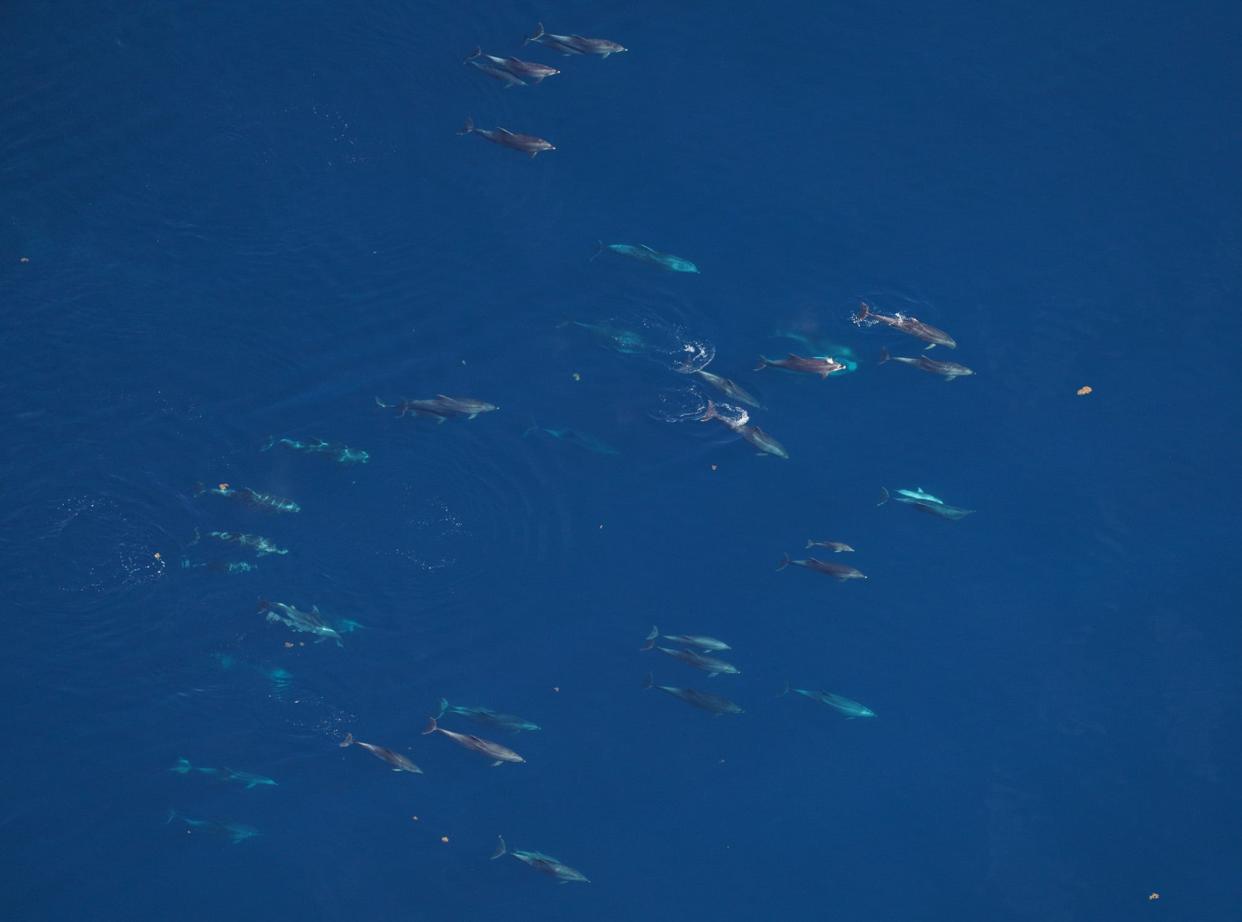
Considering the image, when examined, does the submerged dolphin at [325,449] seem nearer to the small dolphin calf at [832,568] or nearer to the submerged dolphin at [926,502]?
the small dolphin calf at [832,568]

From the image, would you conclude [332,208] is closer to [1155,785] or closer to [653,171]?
[653,171]

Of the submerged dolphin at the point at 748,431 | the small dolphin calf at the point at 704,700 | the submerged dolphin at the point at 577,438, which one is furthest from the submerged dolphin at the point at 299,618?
the submerged dolphin at the point at 748,431

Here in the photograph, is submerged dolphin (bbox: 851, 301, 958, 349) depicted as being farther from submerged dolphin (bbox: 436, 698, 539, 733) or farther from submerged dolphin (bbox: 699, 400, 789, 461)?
submerged dolphin (bbox: 436, 698, 539, 733)

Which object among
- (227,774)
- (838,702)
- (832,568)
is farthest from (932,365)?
(227,774)

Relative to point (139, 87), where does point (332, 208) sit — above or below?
below

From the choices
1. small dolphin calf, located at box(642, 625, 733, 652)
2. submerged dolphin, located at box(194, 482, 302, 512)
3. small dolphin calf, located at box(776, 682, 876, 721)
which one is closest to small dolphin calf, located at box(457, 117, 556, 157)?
submerged dolphin, located at box(194, 482, 302, 512)

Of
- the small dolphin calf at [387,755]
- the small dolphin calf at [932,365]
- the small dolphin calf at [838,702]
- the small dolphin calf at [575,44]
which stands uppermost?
the small dolphin calf at [575,44]

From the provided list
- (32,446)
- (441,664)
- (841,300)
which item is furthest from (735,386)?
(32,446)
